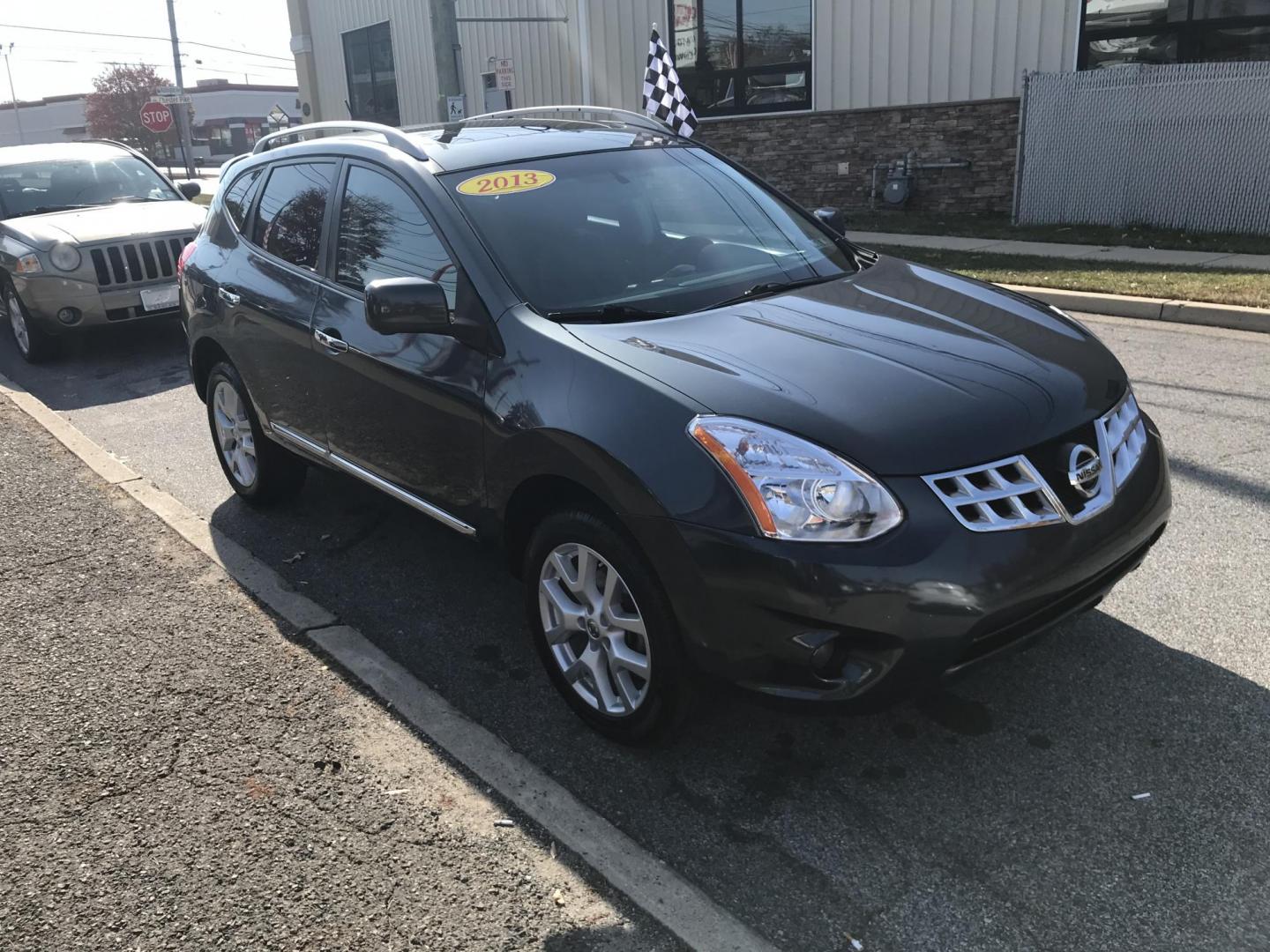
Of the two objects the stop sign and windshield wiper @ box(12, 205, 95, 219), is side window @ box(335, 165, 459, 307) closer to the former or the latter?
windshield wiper @ box(12, 205, 95, 219)

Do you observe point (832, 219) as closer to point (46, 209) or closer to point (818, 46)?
point (46, 209)

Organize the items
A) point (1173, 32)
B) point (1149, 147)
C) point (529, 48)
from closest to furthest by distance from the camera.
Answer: point (1149, 147) → point (1173, 32) → point (529, 48)

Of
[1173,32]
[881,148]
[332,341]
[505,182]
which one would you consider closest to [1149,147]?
[1173,32]

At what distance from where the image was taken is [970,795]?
2893 mm

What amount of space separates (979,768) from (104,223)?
889 cm

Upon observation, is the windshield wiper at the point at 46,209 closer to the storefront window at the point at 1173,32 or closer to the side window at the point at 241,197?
the side window at the point at 241,197

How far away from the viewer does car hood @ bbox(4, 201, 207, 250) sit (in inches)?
350

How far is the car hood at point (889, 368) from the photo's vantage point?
2.74m

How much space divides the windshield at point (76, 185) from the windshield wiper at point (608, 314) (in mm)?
8296

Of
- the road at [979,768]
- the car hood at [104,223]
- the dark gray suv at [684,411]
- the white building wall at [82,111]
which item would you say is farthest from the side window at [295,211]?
the white building wall at [82,111]

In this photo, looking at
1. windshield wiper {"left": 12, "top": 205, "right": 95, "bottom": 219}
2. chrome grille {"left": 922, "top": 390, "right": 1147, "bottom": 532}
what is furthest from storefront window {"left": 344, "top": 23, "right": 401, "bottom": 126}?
chrome grille {"left": 922, "top": 390, "right": 1147, "bottom": 532}

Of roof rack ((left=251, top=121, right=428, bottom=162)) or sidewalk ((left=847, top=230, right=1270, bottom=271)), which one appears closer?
roof rack ((left=251, top=121, right=428, bottom=162))

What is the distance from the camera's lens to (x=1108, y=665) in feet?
11.3

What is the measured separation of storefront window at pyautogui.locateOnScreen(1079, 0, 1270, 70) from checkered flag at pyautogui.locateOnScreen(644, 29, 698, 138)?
212 inches
